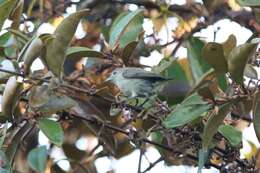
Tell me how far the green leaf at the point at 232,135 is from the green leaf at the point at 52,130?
15.6 inches

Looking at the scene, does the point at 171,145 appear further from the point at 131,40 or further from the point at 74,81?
the point at 74,81

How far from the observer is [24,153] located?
92.8 inches

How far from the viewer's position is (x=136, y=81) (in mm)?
1942

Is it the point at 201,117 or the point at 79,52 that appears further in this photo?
the point at 79,52

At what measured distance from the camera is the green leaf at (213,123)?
4.59 feet

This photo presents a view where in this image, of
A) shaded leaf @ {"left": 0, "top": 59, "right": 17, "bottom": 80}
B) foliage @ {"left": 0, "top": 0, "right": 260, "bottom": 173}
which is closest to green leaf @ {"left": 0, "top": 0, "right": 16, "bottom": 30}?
foliage @ {"left": 0, "top": 0, "right": 260, "bottom": 173}

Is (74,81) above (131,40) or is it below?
below

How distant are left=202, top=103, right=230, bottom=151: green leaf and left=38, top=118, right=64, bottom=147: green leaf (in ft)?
1.24

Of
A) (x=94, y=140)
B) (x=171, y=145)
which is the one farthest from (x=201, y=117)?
(x=94, y=140)

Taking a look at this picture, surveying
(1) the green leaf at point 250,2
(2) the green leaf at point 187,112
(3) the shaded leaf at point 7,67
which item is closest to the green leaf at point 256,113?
(2) the green leaf at point 187,112

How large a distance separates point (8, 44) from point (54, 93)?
0.28 m

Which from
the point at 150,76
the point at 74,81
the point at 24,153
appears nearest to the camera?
the point at 150,76

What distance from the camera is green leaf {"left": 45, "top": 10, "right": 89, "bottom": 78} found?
1.54 m

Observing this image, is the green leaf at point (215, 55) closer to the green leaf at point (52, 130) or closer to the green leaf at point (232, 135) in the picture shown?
the green leaf at point (232, 135)
